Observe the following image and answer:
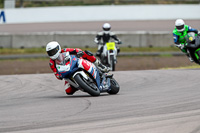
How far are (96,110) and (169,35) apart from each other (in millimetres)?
19105

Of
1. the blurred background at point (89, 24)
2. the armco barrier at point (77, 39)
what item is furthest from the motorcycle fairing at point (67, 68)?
the armco barrier at point (77, 39)

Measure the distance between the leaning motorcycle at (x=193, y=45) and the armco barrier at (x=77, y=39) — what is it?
11014 millimetres

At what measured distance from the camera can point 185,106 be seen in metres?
6.53

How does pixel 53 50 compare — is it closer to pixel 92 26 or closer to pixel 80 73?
pixel 80 73

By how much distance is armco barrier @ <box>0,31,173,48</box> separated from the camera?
82.3 ft

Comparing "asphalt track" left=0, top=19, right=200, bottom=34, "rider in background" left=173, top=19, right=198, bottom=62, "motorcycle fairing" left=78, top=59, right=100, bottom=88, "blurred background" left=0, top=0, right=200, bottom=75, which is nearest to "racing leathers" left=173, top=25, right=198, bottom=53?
"rider in background" left=173, top=19, right=198, bottom=62

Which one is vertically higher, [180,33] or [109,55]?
[180,33]

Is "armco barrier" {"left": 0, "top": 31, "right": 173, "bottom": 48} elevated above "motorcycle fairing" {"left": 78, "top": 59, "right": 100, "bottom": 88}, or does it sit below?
below

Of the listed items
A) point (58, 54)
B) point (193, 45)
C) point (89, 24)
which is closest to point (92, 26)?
point (89, 24)

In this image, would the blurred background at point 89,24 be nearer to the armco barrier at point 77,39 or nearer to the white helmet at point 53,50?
the armco barrier at point 77,39

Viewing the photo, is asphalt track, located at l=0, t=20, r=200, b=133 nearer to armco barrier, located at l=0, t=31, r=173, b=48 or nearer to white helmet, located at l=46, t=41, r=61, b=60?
white helmet, located at l=46, t=41, r=61, b=60

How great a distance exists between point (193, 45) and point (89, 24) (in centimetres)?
1403

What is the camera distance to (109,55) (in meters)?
16.1

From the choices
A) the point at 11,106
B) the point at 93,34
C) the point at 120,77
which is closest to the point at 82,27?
the point at 93,34
